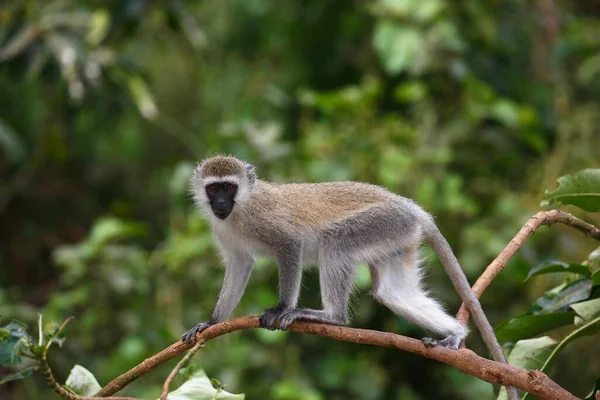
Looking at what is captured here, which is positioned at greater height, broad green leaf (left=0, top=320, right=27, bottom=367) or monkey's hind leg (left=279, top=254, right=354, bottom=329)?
broad green leaf (left=0, top=320, right=27, bottom=367)

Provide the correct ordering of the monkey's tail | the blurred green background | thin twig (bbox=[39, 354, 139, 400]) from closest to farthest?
1. thin twig (bbox=[39, 354, 139, 400])
2. the monkey's tail
3. the blurred green background

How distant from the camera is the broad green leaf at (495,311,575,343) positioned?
308 cm

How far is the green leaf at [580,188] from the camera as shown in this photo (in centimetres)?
314

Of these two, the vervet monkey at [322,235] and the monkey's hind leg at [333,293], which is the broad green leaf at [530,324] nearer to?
the vervet monkey at [322,235]

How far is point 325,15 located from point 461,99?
72.3 inches

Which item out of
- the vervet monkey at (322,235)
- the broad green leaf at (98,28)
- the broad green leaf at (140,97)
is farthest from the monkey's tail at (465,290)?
the broad green leaf at (98,28)

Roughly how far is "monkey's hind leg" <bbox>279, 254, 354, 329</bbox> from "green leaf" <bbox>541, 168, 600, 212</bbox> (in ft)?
4.19

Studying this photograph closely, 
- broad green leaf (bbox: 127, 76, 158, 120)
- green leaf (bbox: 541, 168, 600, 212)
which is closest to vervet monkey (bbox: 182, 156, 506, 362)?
green leaf (bbox: 541, 168, 600, 212)

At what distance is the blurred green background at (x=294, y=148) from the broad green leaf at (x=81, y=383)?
3.17 m

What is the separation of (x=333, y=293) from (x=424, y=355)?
133cm

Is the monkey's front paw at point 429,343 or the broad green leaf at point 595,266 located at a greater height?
the broad green leaf at point 595,266

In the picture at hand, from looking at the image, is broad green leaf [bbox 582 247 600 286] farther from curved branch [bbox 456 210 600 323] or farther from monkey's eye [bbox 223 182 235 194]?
monkey's eye [bbox 223 182 235 194]

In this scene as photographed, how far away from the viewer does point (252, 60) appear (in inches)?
393

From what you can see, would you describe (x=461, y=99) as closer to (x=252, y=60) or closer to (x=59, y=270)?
(x=252, y=60)
